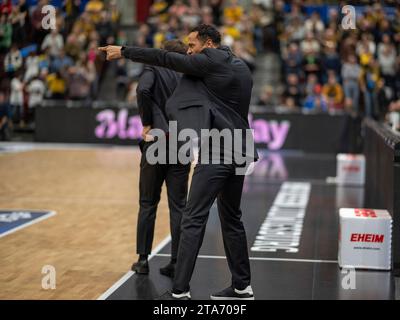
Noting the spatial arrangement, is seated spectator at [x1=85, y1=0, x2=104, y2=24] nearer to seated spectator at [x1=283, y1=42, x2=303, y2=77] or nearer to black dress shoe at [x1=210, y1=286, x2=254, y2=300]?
seated spectator at [x1=283, y1=42, x2=303, y2=77]

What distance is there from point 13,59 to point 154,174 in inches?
286

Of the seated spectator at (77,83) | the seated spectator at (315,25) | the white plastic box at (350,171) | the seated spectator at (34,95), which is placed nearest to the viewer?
the white plastic box at (350,171)

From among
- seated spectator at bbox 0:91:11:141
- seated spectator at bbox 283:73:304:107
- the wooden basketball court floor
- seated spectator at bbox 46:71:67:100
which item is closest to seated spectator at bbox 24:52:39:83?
seated spectator at bbox 0:91:11:141

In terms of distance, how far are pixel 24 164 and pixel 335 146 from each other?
827 centimetres

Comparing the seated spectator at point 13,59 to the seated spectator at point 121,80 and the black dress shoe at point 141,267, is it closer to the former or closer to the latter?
the black dress shoe at point 141,267

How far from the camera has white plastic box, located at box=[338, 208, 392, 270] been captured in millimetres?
7465

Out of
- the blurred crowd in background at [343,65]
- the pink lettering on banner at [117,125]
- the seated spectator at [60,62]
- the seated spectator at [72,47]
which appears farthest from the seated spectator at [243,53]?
the seated spectator at [60,62]

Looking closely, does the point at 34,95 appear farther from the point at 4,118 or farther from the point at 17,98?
the point at 4,118

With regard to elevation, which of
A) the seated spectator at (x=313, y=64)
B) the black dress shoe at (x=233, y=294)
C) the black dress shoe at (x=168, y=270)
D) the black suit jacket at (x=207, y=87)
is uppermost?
the black suit jacket at (x=207, y=87)

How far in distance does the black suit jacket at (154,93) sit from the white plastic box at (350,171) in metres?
7.85

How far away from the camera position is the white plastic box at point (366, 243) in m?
7.46
